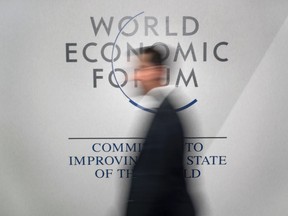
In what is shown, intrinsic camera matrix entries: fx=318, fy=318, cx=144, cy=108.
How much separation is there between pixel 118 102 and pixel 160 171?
0.96 meters

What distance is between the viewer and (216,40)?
228 cm

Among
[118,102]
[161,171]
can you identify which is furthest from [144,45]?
[161,171]

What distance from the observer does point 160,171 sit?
148 cm

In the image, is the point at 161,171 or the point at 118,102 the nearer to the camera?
the point at 161,171

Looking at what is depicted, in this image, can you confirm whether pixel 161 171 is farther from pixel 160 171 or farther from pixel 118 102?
pixel 118 102

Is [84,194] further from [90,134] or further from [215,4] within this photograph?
[215,4]

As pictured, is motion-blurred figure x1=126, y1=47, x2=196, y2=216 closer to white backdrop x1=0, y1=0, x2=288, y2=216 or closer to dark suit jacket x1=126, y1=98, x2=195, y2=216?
dark suit jacket x1=126, y1=98, x2=195, y2=216

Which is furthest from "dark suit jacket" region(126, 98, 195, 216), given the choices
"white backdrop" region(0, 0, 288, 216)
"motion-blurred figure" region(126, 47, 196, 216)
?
"white backdrop" region(0, 0, 288, 216)

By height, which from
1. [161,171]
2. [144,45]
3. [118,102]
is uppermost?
[144,45]

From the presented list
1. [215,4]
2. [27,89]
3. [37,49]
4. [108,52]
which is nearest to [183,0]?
[215,4]

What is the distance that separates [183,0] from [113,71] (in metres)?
0.70

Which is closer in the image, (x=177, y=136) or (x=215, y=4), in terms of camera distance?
(x=177, y=136)

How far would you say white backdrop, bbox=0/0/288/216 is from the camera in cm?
226

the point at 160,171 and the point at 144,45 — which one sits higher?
the point at 144,45
